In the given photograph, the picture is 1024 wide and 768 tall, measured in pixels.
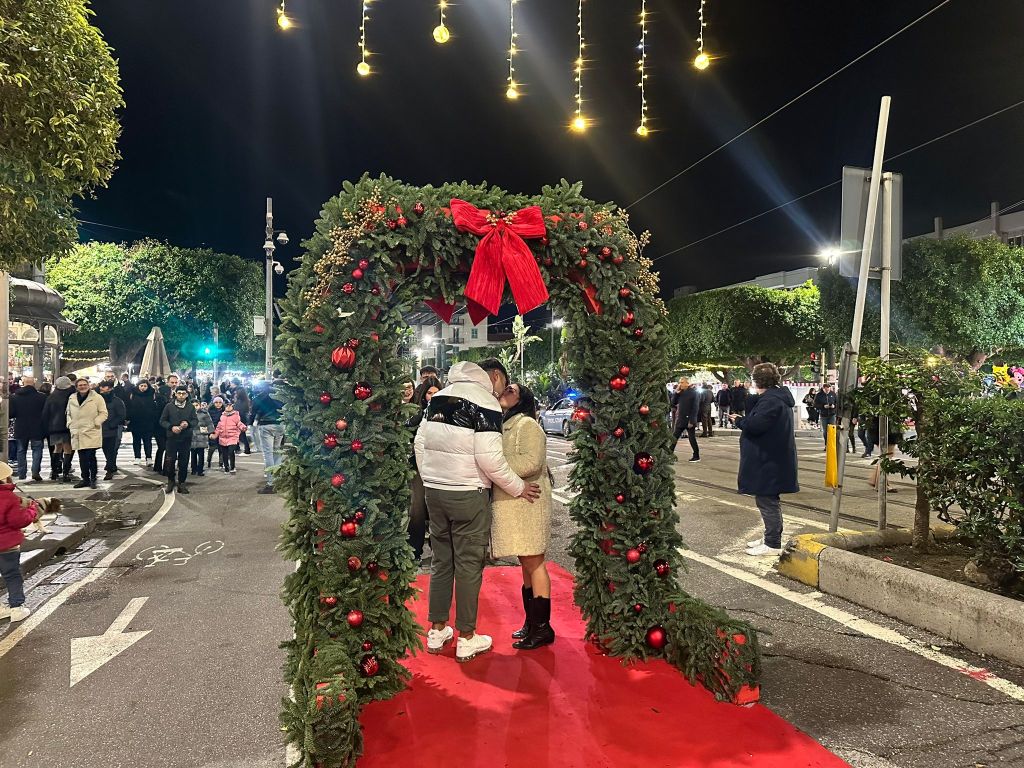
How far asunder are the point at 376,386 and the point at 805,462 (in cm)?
1289

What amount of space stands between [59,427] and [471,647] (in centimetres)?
1074

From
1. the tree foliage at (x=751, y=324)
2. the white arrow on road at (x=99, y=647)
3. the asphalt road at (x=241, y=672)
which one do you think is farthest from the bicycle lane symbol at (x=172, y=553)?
the tree foliage at (x=751, y=324)

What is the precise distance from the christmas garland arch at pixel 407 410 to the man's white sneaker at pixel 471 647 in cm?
48

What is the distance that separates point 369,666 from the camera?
11.0ft

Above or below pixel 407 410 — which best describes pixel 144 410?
→ below

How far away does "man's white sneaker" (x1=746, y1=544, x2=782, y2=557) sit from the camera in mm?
6359

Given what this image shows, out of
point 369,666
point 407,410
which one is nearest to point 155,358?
point 407,410

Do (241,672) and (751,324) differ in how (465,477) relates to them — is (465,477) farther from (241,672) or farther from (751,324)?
(751,324)

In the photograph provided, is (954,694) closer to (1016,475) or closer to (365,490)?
(1016,475)

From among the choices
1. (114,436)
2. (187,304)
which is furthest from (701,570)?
(187,304)

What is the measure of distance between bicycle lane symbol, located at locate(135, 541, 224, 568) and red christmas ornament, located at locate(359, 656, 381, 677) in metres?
3.98

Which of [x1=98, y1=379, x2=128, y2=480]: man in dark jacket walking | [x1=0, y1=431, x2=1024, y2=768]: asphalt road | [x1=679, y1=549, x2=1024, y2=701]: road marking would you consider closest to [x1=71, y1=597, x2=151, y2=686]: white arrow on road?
[x1=0, y1=431, x2=1024, y2=768]: asphalt road

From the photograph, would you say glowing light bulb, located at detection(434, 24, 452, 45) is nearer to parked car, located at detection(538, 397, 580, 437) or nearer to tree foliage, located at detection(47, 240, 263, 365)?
parked car, located at detection(538, 397, 580, 437)

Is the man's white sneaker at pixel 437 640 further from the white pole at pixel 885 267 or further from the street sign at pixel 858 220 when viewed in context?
the street sign at pixel 858 220
